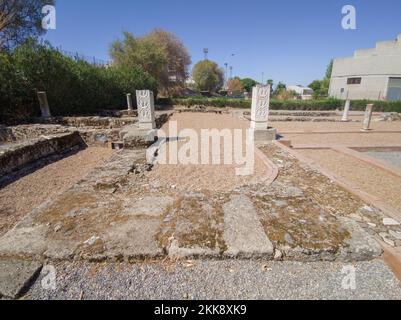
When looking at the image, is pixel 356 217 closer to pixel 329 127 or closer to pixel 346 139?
pixel 346 139

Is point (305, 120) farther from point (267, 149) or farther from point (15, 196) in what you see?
point (15, 196)

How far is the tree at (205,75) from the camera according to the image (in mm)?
41438

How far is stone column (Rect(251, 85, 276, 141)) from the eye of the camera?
20.8 feet

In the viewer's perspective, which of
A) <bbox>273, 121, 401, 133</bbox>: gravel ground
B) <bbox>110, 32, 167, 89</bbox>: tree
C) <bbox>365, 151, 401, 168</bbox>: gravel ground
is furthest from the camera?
<bbox>110, 32, 167, 89</bbox>: tree

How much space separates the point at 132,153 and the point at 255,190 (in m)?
3.19

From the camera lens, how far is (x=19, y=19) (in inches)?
568

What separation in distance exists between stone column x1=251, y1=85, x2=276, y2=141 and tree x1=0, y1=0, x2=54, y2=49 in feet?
55.3

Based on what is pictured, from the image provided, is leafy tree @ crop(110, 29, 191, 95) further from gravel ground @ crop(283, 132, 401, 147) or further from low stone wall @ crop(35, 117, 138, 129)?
gravel ground @ crop(283, 132, 401, 147)

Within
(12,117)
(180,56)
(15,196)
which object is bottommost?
(15,196)

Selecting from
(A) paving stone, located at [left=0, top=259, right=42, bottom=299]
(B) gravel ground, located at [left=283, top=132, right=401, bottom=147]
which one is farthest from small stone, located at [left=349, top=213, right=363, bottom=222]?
(B) gravel ground, located at [left=283, top=132, right=401, bottom=147]

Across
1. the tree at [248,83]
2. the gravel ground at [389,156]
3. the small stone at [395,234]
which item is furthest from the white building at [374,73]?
the small stone at [395,234]

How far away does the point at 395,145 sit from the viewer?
23.0 feet

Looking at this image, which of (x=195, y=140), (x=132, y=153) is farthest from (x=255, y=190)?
(x=195, y=140)

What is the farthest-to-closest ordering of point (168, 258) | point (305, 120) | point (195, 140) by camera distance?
point (305, 120)
point (195, 140)
point (168, 258)
